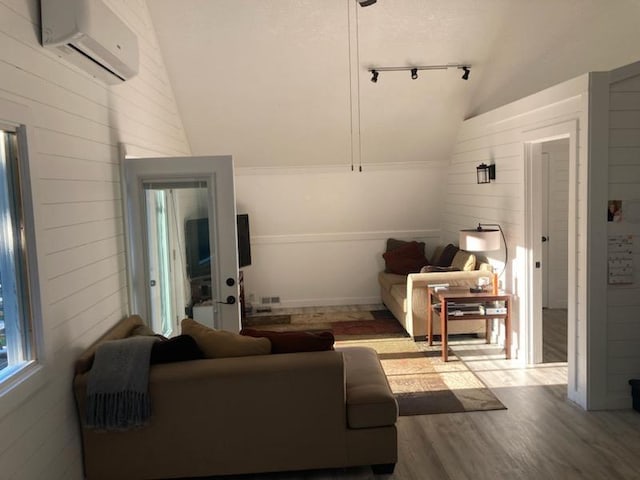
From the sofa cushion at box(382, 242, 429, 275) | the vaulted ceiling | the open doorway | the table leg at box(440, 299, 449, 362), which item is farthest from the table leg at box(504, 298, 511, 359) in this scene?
the vaulted ceiling

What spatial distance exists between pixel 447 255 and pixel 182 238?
3.45 meters

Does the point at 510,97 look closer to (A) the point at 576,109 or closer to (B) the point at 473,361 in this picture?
(A) the point at 576,109

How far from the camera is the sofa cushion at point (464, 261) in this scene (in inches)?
233

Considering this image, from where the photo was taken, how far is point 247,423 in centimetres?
316

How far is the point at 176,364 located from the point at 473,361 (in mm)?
3049

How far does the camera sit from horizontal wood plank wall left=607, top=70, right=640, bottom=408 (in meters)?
3.91

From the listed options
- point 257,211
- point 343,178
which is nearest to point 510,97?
point 343,178

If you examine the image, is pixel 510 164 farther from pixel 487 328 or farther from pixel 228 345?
pixel 228 345

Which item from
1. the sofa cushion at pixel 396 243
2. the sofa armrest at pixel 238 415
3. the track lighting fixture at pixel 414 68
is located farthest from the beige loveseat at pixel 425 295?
the sofa armrest at pixel 238 415

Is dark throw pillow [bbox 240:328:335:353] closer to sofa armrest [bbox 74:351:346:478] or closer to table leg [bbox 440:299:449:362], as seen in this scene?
sofa armrest [bbox 74:351:346:478]

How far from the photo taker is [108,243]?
3672 millimetres

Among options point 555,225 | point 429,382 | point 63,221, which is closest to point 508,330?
point 429,382

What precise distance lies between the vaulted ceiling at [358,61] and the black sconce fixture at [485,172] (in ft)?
2.34

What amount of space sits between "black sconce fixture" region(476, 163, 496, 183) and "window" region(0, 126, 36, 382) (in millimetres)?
4370
